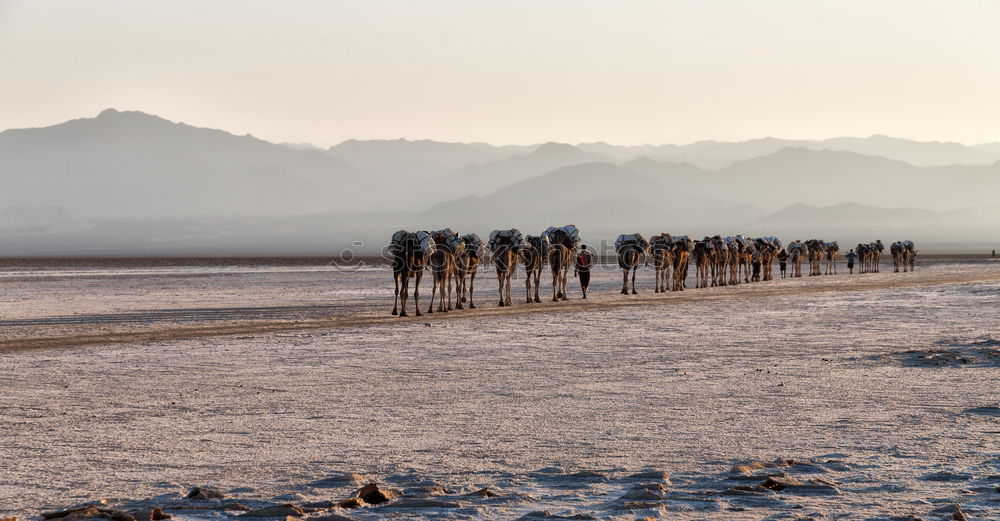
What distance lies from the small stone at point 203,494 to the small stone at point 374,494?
3.75 feet

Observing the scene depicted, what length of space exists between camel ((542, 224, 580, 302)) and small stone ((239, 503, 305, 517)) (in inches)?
1291

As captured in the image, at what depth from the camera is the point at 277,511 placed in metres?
9.13

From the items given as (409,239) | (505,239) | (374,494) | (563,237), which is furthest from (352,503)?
(563,237)

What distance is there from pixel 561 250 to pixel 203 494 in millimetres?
33379

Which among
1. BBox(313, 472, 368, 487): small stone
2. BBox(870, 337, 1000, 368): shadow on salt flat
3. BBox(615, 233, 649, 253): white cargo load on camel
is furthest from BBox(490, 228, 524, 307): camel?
BBox(313, 472, 368, 487): small stone

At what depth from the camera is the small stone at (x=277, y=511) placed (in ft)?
29.7

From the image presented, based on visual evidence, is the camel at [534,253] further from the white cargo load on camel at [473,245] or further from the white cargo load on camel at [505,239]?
the white cargo load on camel at [473,245]

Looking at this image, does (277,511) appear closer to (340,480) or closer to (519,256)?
(340,480)

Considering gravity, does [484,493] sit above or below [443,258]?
below

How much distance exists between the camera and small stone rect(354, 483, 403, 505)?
955 cm

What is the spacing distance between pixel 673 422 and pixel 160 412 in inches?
245

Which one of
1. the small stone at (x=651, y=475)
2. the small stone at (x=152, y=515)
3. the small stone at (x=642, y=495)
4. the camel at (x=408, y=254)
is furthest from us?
the camel at (x=408, y=254)

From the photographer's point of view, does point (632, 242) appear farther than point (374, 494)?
Yes

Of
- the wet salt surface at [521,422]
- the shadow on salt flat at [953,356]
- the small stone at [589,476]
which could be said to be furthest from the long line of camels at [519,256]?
the small stone at [589,476]
